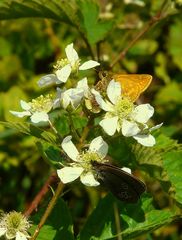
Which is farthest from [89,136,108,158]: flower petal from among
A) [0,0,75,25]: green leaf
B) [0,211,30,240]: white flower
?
[0,0,75,25]: green leaf

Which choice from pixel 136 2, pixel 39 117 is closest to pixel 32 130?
pixel 39 117

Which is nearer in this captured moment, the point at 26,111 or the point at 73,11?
the point at 26,111

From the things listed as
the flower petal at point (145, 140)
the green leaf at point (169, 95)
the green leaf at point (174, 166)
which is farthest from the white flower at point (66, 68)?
the green leaf at point (169, 95)

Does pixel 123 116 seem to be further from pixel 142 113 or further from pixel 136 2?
pixel 136 2

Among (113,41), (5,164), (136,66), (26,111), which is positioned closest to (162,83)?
(136,66)

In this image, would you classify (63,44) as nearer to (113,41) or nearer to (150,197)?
(113,41)

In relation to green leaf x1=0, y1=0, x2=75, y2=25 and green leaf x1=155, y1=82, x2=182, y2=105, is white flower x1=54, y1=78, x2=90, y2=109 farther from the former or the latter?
green leaf x1=155, y1=82, x2=182, y2=105
